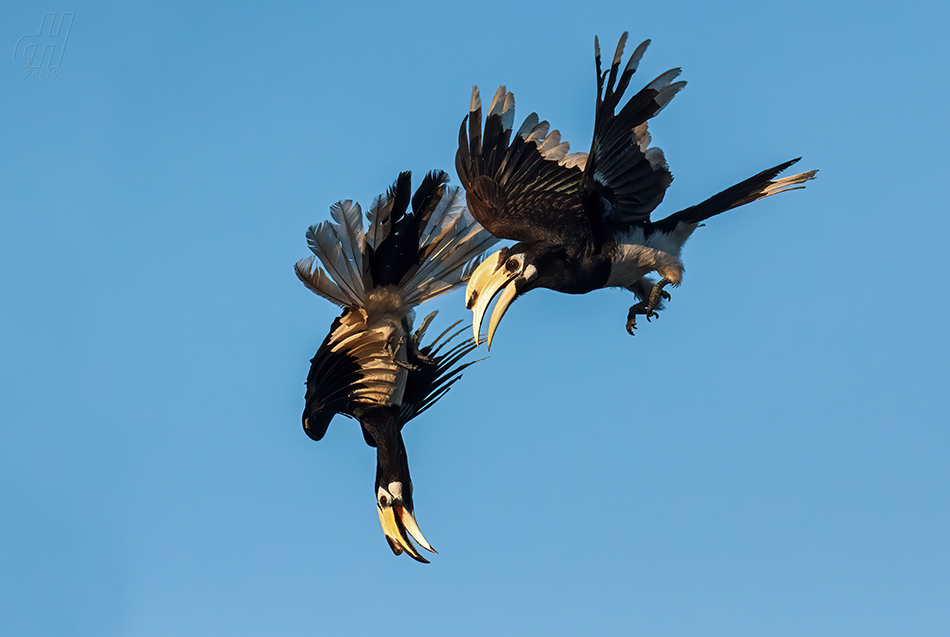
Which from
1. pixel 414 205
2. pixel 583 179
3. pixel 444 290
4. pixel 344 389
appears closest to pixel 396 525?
pixel 344 389

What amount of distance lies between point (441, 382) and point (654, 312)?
208 centimetres

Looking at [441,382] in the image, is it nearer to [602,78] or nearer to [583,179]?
[583,179]

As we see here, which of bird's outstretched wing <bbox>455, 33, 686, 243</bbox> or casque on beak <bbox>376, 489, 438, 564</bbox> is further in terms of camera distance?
casque on beak <bbox>376, 489, 438, 564</bbox>

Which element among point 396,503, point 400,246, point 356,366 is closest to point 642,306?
point 400,246

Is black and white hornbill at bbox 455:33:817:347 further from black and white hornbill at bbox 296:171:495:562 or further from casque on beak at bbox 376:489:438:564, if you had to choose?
casque on beak at bbox 376:489:438:564

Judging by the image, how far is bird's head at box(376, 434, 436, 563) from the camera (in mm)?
8898

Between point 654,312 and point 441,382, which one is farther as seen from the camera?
point 441,382

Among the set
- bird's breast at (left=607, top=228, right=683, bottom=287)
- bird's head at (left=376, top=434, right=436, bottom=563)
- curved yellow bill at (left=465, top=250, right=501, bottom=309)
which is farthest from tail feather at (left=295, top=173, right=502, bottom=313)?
bird's breast at (left=607, top=228, right=683, bottom=287)

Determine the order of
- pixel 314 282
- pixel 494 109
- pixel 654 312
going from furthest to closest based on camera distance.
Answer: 1. pixel 314 282
2. pixel 654 312
3. pixel 494 109

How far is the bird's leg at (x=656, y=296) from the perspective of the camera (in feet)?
25.1

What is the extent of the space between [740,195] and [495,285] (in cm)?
188

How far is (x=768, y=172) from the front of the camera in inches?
290

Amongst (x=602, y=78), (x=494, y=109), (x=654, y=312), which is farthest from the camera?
(x=654, y=312)

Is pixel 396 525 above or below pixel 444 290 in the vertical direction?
below
